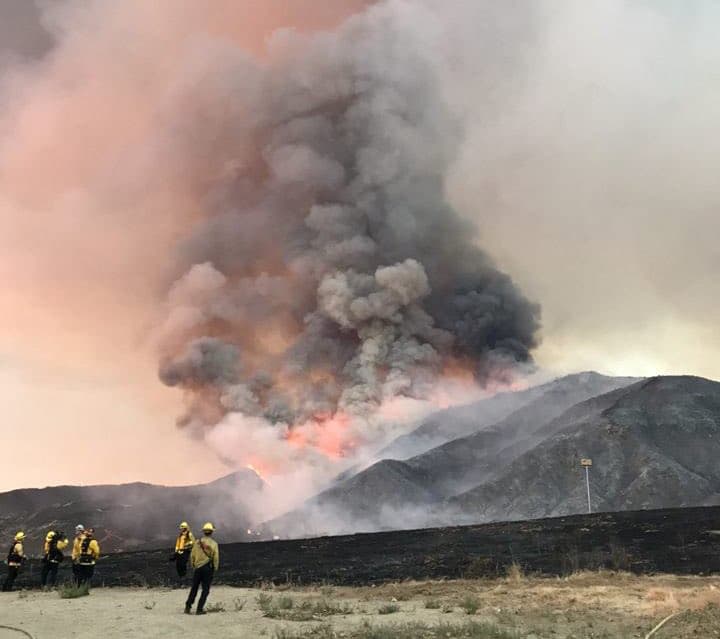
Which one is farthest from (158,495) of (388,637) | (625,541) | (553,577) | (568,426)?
(388,637)

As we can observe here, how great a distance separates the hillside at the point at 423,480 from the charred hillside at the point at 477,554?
22.2 metres

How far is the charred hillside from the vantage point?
25906 millimetres

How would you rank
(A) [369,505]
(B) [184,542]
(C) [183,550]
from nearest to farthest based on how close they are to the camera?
1. (C) [183,550]
2. (B) [184,542]
3. (A) [369,505]

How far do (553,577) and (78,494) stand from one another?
8906cm

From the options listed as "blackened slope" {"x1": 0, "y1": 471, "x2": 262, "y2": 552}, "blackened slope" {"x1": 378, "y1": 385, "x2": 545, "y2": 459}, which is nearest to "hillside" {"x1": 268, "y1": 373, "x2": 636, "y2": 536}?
"blackened slope" {"x1": 378, "y1": 385, "x2": 545, "y2": 459}

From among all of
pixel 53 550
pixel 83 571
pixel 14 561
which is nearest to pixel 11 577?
pixel 14 561

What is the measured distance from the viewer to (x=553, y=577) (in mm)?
22250

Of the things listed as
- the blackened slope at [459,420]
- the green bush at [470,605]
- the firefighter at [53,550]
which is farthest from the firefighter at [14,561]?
the blackened slope at [459,420]

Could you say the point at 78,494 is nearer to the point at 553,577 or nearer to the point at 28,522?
the point at 28,522

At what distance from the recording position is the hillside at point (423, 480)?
70.7m

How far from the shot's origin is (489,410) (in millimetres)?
115250

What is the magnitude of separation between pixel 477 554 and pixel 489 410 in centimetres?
8536

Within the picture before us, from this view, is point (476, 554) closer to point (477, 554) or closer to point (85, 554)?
point (477, 554)

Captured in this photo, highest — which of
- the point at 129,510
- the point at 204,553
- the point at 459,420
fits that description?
the point at 459,420
